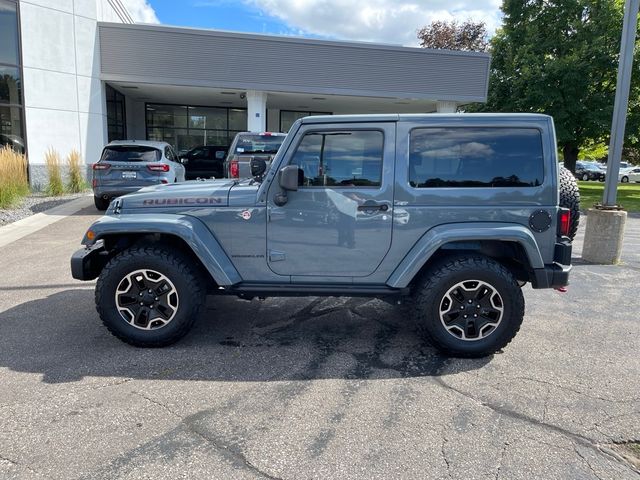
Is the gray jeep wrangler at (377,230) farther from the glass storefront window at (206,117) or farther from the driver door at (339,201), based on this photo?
the glass storefront window at (206,117)

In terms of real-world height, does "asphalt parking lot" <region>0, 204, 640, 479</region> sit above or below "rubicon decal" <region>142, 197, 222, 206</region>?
below

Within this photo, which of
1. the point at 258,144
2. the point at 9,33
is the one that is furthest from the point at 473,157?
the point at 9,33

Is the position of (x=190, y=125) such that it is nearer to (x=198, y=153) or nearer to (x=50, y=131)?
(x=198, y=153)

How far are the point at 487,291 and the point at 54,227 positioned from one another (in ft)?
29.3

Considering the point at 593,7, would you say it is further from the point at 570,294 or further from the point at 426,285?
the point at 426,285

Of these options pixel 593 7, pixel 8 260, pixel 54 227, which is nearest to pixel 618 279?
pixel 8 260

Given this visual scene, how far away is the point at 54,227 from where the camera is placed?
9688 mm

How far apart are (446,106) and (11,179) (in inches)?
598

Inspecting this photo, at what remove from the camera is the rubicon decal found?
4062mm

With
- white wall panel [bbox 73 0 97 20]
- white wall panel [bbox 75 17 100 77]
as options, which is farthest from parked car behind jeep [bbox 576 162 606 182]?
white wall panel [bbox 73 0 97 20]

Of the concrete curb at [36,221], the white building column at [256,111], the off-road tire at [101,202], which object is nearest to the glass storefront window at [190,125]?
the white building column at [256,111]

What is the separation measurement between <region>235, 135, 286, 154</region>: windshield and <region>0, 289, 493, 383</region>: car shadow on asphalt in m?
6.09

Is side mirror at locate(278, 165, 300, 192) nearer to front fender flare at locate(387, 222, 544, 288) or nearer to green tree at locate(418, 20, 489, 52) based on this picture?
front fender flare at locate(387, 222, 544, 288)

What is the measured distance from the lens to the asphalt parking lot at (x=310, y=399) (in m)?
2.68
